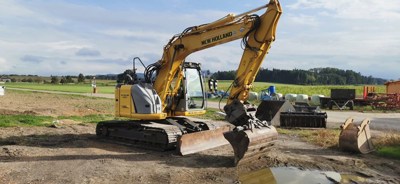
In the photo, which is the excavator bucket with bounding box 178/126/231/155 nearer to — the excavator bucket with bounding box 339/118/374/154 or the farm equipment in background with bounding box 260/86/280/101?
the excavator bucket with bounding box 339/118/374/154

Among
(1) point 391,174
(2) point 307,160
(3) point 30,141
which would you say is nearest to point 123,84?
(3) point 30,141

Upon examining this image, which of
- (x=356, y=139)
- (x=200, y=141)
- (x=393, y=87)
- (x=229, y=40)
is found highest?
(x=229, y=40)

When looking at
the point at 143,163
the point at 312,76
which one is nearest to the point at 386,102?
the point at 143,163

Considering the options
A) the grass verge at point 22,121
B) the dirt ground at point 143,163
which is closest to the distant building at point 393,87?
the dirt ground at point 143,163

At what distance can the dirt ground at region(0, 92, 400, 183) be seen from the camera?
873cm

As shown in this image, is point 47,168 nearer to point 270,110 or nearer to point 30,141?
point 30,141

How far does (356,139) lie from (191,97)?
15.4 feet

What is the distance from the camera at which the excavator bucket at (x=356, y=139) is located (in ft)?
37.6

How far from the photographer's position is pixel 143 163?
1014 cm

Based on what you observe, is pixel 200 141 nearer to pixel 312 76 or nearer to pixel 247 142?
pixel 247 142

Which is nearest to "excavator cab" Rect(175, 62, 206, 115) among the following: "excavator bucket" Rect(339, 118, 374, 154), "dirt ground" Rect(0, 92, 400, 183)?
"dirt ground" Rect(0, 92, 400, 183)

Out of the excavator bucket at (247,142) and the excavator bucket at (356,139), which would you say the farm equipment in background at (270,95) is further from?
the excavator bucket at (247,142)

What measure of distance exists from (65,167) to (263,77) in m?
74.3

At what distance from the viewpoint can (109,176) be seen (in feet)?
28.8
